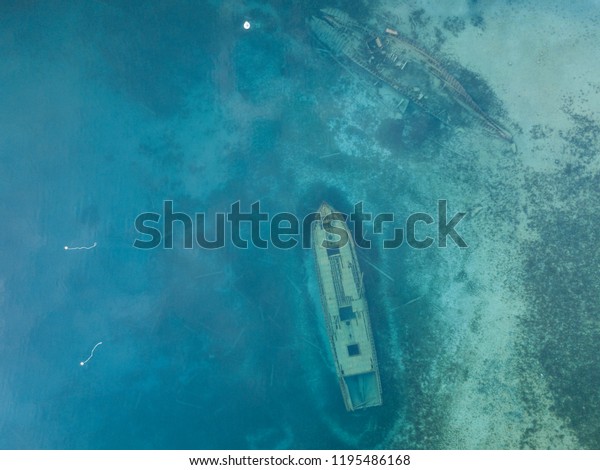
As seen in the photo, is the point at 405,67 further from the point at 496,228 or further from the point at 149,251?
the point at 149,251

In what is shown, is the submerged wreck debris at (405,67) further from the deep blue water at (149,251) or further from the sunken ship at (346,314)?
the sunken ship at (346,314)

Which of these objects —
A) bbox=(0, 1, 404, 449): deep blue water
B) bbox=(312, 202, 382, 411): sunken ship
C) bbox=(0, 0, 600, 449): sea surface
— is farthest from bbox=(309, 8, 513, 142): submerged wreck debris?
bbox=(312, 202, 382, 411): sunken ship

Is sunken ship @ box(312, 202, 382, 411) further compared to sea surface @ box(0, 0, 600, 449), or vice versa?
sea surface @ box(0, 0, 600, 449)

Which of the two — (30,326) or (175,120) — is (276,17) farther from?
(30,326)

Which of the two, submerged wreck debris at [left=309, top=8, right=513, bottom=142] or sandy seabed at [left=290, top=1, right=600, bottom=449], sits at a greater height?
submerged wreck debris at [left=309, top=8, right=513, bottom=142]

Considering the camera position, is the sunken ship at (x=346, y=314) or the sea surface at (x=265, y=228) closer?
the sunken ship at (x=346, y=314)

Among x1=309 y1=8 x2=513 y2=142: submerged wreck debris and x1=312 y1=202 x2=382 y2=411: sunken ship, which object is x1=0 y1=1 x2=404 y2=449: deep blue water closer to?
x1=312 y1=202 x2=382 y2=411: sunken ship

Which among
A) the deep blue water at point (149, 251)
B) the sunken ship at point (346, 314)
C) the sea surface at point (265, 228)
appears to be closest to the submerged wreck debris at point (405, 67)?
the sea surface at point (265, 228)
